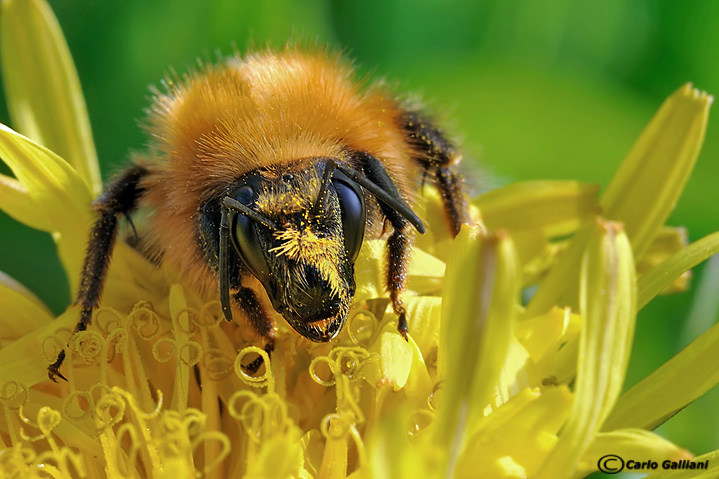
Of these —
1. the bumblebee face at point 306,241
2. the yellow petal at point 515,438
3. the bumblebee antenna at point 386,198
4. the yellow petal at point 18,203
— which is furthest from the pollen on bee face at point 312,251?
the yellow petal at point 18,203

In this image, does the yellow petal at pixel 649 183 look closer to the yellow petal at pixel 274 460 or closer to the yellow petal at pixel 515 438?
the yellow petal at pixel 515 438

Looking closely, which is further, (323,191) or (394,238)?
(394,238)

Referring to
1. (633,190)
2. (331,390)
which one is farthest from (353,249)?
(633,190)

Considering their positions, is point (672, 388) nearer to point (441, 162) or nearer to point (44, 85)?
point (441, 162)

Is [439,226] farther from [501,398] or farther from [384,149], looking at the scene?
[501,398]

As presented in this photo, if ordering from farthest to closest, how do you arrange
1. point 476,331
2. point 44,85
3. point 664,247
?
point 44,85 < point 664,247 < point 476,331

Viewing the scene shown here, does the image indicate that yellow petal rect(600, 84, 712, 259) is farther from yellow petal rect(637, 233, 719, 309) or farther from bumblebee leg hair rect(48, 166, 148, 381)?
bumblebee leg hair rect(48, 166, 148, 381)

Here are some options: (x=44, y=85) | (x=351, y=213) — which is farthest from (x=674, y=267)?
(x=44, y=85)
